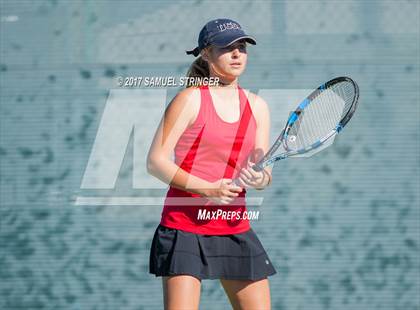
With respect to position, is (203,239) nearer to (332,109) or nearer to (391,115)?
(332,109)

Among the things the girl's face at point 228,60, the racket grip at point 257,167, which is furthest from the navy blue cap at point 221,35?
the racket grip at point 257,167

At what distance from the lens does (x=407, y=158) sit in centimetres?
510

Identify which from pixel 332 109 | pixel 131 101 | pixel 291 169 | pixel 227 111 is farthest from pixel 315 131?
pixel 131 101

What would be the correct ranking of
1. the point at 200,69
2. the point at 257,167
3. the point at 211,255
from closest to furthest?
the point at 211,255 → the point at 257,167 → the point at 200,69

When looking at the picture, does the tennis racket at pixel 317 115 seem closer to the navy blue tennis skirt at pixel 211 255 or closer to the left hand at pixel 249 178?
the left hand at pixel 249 178

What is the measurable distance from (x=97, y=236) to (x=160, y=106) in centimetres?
77

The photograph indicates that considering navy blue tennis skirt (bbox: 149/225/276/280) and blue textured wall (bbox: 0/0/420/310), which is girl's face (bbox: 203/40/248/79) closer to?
navy blue tennis skirt (bbox: 149/225/276/280)

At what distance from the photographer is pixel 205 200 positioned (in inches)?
133

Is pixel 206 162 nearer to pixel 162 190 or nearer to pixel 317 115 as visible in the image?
pixel 317 115

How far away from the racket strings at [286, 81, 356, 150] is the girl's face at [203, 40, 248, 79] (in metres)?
0.52

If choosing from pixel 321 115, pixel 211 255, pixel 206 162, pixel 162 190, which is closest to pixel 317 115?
pixel 321 115

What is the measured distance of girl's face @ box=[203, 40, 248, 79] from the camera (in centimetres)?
345

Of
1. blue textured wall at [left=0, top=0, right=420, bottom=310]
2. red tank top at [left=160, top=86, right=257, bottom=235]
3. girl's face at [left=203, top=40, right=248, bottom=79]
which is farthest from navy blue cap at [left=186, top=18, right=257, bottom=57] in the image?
blue textured wall at [left=0, top=0, right=420, bottom=310]

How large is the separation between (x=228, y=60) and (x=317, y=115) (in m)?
0.74
